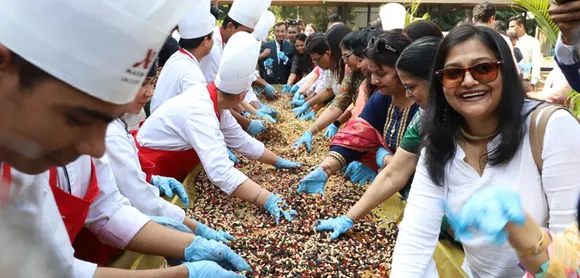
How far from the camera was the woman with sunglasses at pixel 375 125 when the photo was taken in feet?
9.82

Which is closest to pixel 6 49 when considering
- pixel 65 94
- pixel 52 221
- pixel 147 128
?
pixel 65 94

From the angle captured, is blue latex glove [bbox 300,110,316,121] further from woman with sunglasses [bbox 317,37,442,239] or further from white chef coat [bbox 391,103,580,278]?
white chef coat [bbox 391,103,580,278]

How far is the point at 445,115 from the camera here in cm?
190

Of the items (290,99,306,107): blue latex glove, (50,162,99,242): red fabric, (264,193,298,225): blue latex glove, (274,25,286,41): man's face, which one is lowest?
(274,25,286,41): man's face

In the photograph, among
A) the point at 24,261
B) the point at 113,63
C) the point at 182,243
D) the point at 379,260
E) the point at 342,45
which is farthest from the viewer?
the point at 342,45

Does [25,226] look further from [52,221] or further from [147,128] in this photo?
[147,128]

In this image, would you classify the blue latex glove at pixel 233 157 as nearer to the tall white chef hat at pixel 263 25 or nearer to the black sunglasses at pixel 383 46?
the black sunglasses at pixel 383 46

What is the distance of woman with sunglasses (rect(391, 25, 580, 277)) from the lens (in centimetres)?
162

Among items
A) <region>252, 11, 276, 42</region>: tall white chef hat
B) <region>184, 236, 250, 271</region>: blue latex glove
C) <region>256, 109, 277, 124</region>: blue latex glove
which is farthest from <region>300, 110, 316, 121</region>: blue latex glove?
<region>184, 236, 250, 271</region>: blue latex glove

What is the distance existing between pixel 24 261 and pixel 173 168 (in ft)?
8.35

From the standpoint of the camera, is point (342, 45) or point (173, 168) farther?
point (342, 45)

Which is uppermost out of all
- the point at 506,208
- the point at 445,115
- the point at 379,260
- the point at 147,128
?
the point at 506,208

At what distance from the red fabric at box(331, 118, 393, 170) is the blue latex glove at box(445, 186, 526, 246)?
7.47ft

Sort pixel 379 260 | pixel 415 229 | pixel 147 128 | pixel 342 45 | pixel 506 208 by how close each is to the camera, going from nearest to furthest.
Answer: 1. pixel 506 208
2. pixel 415 229
3. pixel 379 260
4. pixel 147 128
5. pixel 342 45
